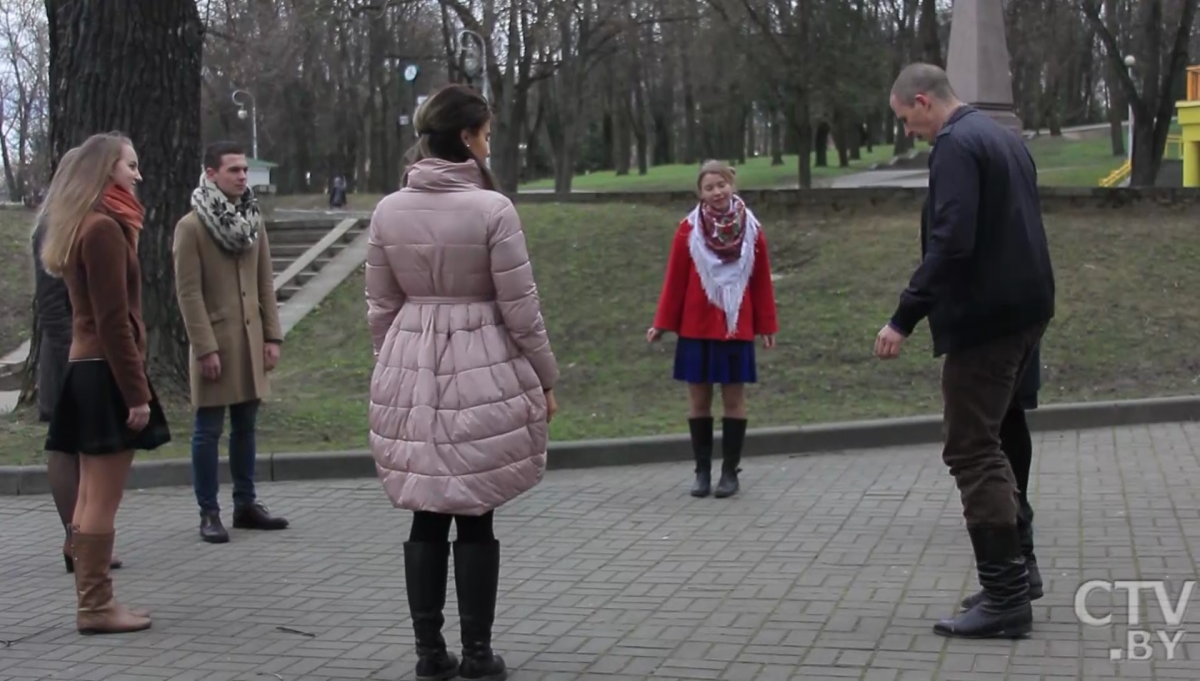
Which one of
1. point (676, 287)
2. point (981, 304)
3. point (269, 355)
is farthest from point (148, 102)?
point (981, 304)

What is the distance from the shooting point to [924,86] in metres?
5.53

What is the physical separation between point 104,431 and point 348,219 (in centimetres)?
1603

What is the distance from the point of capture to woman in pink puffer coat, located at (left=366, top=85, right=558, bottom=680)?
16.0 feet

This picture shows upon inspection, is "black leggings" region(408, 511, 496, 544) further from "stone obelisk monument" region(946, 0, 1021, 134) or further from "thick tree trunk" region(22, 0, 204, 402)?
"stone obelisk monument" region(946, 0, 1021, 134)

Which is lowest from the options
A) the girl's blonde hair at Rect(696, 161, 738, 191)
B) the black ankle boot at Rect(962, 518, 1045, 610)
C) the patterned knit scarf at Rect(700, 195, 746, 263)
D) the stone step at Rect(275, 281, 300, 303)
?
the black ankle boot at Rect(962, 518, 1045, 610)

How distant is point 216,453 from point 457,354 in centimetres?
324

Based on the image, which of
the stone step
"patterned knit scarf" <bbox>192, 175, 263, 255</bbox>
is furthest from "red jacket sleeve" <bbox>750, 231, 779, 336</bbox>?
the stone step

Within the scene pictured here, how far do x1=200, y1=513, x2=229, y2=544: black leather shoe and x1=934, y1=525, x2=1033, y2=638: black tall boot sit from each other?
150 inches

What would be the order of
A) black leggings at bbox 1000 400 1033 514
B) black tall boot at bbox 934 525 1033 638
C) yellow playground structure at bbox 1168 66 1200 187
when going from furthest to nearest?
yellow playground structure at bbox 1168 66 1200 187, black leggings at bbox 1000 400 1033 514, black tall boot at bbox 934 525 1033 638

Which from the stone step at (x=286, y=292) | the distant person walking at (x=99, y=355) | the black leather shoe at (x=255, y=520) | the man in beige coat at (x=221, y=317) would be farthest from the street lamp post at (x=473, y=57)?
the distant person walking at (x=99, y=355)

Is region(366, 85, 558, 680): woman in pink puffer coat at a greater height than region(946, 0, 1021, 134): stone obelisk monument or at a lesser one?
lesser

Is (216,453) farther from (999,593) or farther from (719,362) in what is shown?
(999,593)

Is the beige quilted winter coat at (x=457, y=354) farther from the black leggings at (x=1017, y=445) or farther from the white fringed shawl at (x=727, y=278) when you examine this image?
the white fringed shawl at (x=727, y=278)

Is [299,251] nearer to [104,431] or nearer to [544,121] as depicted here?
[104,431]
